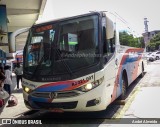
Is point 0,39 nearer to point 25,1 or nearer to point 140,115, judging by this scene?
point 25,1

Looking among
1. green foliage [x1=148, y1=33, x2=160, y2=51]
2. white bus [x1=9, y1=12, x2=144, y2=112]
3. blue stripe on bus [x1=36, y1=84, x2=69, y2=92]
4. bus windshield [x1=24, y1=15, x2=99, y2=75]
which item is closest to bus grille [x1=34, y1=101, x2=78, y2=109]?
white bus [x1=9, y1=12, x2=144, y2=112]

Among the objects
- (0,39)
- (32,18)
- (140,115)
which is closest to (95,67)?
(140,115)

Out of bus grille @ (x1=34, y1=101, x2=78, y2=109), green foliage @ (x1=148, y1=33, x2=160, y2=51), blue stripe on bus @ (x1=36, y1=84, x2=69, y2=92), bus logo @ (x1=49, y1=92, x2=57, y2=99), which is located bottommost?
bus grille @ (x1=34, y1=101, x2=78, y2=109)

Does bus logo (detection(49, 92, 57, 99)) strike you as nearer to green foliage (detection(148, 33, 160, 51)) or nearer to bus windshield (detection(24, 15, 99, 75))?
Answer: bus windshield (detection(24, 15, 99, 75))

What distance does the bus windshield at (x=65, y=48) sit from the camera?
19.8 feet

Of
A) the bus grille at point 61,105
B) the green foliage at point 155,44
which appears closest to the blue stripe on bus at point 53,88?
the bus grille at point 61,105

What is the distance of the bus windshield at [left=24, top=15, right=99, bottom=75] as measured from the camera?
6043 mm

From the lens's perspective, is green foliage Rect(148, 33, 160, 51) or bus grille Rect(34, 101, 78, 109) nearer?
bus grille Rect(34, 101, 78, 109)

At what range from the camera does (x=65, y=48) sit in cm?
630

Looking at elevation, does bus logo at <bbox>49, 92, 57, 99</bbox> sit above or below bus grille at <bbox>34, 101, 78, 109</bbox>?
above

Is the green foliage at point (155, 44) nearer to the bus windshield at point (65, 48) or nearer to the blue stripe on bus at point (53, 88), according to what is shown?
the bus windshield at point (65, 48)

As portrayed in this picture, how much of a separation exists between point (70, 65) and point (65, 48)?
510mm

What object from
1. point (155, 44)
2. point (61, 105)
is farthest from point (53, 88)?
point (155, 44)

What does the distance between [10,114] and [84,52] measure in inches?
145
